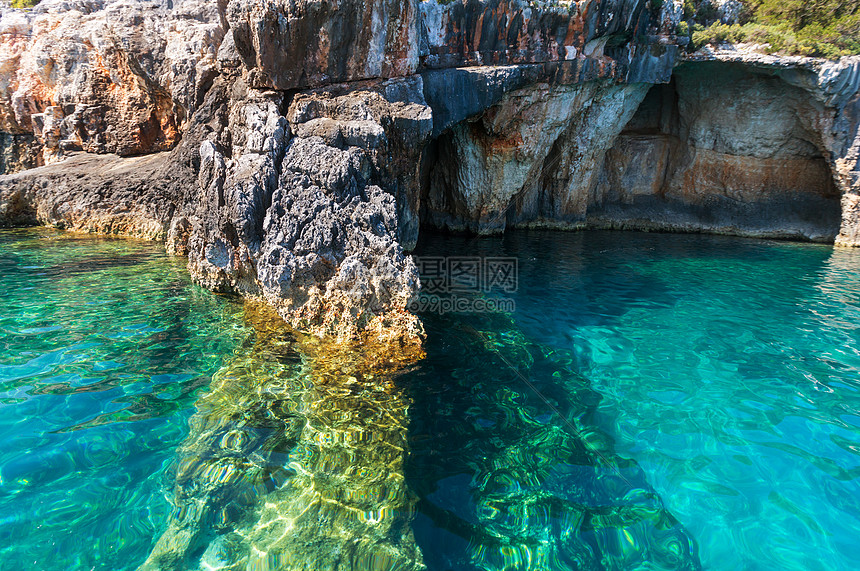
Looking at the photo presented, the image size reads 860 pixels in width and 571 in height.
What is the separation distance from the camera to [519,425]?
16.4 feet

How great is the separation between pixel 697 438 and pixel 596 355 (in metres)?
2.03

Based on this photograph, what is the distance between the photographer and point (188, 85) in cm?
1167

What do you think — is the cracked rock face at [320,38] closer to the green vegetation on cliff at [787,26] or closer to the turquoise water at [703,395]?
the turquoise water at [703,395]

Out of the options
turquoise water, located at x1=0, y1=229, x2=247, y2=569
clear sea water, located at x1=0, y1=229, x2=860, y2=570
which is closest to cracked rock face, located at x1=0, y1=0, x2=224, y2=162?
turquoise water, located at x1=0, y1=229, x2=247, y2=569

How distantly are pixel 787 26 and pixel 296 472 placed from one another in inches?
754

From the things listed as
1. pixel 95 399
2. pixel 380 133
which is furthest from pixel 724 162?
pixel 95 399

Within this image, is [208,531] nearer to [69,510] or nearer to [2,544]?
[69,510]

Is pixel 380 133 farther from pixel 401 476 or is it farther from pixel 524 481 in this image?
pixel 524 481

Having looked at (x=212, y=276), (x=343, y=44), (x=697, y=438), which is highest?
(x=343, y=44)

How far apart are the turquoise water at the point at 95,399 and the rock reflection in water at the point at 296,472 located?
0.31 meters

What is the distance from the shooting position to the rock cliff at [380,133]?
7035mm

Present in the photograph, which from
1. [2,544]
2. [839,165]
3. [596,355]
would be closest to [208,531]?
[2,544]

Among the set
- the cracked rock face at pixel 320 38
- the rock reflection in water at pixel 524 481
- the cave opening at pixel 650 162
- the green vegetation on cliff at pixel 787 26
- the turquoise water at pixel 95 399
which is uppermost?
the green vegetation on cliff at pixel 787 26

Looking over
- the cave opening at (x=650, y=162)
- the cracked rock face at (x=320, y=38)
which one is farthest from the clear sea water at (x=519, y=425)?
the cave opening at (x=650, y=162)
